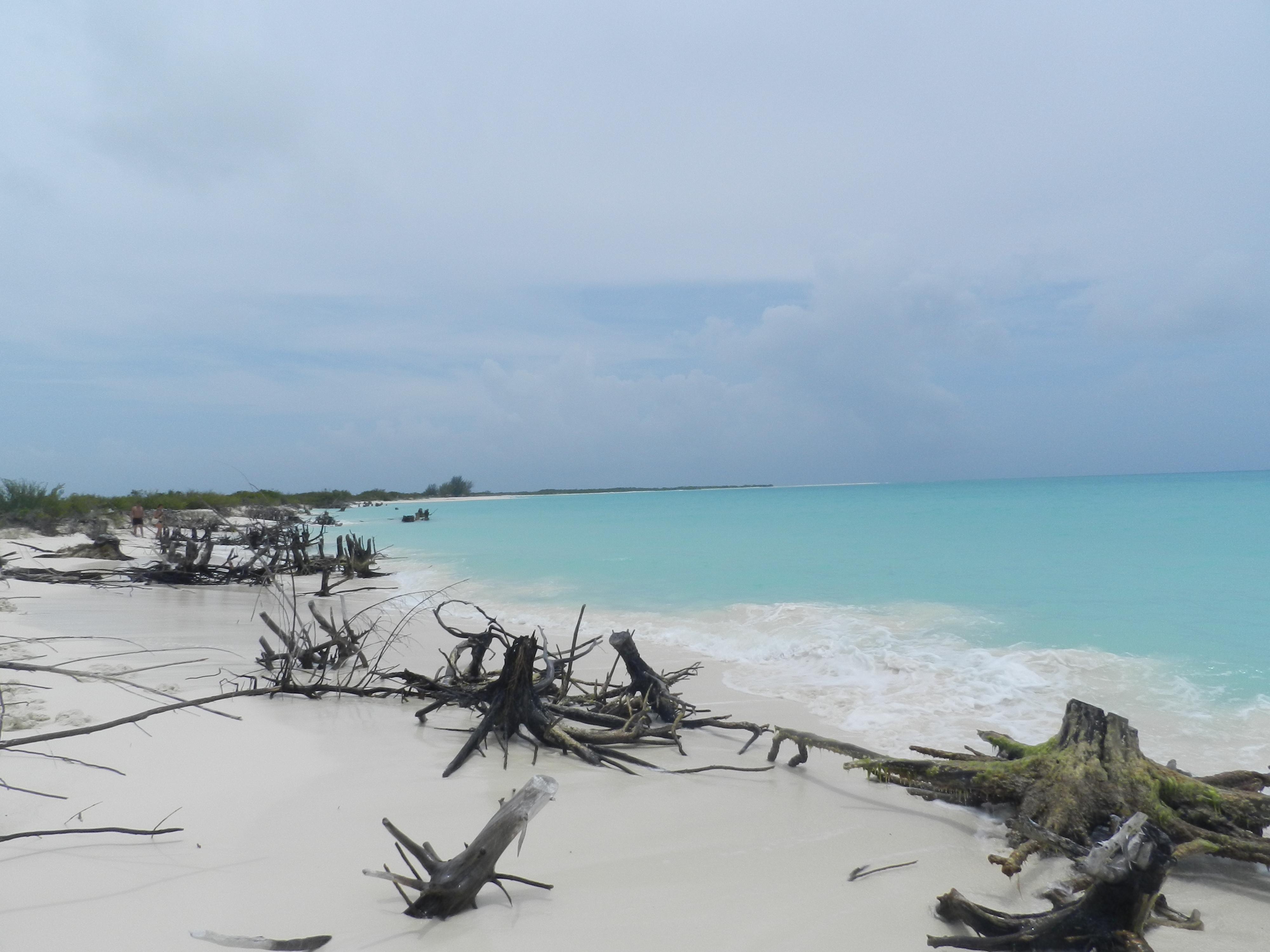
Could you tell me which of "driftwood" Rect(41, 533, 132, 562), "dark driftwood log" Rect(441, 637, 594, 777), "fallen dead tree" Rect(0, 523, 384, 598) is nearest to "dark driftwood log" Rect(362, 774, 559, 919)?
"dark driftwood log" Rect(441, 637, 594, 777)

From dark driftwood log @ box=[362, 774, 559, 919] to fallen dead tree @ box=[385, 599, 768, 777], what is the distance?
141 cm

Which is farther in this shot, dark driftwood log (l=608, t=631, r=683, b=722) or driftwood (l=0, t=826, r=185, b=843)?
dark driftwood log (l=608, t=631, r=683, b=722)

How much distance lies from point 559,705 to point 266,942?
250 centimetres

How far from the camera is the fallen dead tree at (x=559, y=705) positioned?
407 cm

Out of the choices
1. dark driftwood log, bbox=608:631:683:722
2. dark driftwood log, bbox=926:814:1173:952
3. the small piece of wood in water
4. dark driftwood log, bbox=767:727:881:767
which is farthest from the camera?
dark driftwood log, bbox=608:631:683:722

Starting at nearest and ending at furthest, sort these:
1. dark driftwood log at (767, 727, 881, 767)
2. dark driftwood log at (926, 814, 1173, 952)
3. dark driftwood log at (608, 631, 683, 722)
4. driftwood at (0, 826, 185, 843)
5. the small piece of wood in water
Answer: dark driftwood log at (926, 814, 1173, 952) → the small piece of wood in water → driftwood at (0, 826, 185, 843) → dark driftwood log at (767, 727, 881, 767) → dark driftwood log at (608, 631, 683, 722)

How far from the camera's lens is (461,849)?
116 inches

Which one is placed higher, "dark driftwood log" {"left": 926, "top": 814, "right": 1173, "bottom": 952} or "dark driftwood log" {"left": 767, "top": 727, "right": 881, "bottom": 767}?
"dark driftwood log" {"left": 926, "top": 814, "right": 1173, "bottom": 952}

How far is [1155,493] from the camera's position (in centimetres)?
5066

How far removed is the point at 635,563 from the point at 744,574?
10.7ft

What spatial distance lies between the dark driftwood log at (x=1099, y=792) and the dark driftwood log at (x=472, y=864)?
1.80 meters

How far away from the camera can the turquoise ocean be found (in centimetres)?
573

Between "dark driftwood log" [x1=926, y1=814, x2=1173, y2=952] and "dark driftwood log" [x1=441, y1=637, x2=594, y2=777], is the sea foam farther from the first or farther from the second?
"dark driftwood log" [x1=926, y1=814, x2=1173, y2=952]

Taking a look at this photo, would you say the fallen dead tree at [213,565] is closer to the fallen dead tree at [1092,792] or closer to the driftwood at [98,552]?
the driftwood at [98,552]
